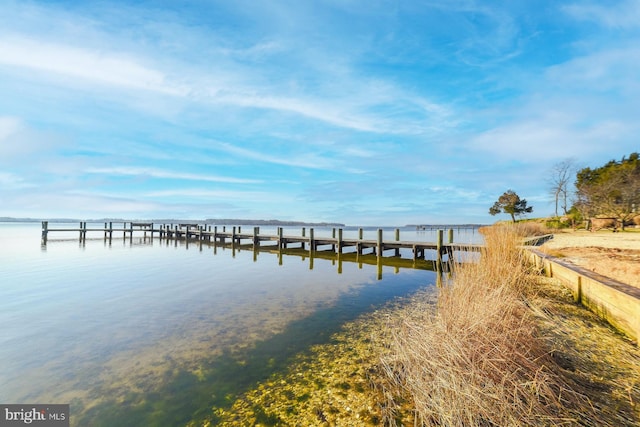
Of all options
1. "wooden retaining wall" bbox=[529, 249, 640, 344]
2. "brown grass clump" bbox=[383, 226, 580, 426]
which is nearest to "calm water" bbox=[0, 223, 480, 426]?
"brown grass clump" bbox=[383, 226, 580, 426]

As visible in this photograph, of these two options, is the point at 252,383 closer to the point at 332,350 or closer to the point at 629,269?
the point at 332,350

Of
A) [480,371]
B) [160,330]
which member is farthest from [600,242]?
[160,330]

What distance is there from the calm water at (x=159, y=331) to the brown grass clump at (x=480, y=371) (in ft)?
8.15

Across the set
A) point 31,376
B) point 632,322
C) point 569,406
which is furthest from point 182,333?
point 632,322

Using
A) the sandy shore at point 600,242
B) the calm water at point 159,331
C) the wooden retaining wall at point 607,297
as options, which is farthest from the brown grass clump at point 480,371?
the sandy shore at point 600,242

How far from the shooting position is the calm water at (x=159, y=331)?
422 centimetres

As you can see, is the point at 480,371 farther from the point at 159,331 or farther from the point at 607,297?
the point at 159,331

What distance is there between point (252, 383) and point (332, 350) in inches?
65.1

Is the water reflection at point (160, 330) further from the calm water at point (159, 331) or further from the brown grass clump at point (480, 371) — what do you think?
the brown grass clump at point (480, 371)

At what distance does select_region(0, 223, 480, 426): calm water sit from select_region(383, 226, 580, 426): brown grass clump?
248cm

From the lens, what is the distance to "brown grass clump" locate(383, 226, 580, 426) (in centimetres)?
273

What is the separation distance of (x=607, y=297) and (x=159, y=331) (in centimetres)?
951

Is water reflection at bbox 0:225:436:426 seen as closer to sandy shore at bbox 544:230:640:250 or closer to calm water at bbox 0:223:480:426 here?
calm water at bbox 0:223:480:426

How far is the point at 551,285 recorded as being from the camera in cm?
798
